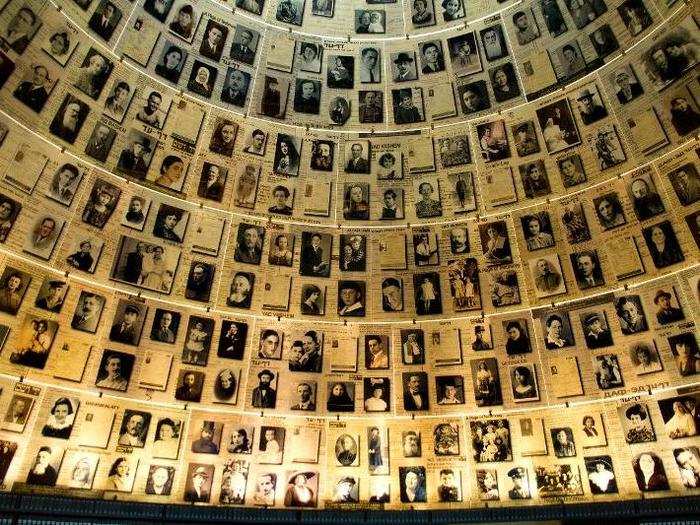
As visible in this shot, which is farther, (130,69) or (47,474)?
(130,69)

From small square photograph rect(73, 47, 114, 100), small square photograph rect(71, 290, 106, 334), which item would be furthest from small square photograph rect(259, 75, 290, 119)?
small square photograph rect(71, 290, 106, 334)

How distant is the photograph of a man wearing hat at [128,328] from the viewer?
15883 millimetres

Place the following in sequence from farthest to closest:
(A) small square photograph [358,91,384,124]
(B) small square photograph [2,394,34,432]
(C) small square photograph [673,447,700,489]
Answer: (A) small square photograph [358,91,384,124]
(B) small square photograph [2,394,34,432]
(C) small square photograph [673,447,700,489]

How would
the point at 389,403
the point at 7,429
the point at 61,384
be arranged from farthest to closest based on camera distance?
the point at 389,403
the point at 61,384
the point at 7,429

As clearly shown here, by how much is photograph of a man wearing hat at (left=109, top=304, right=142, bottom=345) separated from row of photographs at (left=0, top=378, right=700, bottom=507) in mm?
1705

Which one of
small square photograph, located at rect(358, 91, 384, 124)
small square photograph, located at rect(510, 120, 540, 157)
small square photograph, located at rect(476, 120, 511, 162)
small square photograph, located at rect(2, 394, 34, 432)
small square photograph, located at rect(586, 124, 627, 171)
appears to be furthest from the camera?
small square photograph, located at rect(358, 91, 384, 124)

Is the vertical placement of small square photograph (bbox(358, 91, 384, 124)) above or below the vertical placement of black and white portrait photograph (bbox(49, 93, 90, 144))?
above

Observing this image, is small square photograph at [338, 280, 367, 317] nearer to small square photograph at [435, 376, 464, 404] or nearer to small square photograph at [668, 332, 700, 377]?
small square photograph at [435, 376, 464, 404]

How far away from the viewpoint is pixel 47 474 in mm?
14172

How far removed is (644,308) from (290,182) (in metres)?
10.3

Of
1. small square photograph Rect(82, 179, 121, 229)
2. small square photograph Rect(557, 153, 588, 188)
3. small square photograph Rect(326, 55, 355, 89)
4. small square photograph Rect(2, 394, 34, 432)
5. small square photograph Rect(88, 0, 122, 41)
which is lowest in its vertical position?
small square photograph Rect(2, 394, 34, 432)

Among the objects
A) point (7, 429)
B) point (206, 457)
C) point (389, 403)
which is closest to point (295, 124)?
point (389, 403)

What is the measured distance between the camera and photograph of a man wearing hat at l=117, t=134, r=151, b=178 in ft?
54.3

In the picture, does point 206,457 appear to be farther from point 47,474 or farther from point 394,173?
point 394,173
